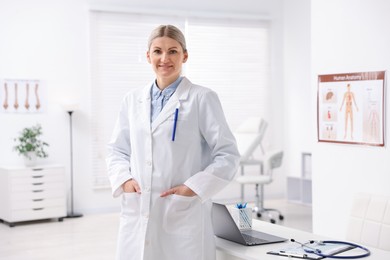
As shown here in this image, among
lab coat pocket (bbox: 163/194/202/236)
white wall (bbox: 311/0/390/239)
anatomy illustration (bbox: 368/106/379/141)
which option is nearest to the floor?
white wall (bbox: 311/0/390/239)

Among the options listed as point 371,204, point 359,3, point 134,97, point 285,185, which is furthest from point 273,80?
point 134,97

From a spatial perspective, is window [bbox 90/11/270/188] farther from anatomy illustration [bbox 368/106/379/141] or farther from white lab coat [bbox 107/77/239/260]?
white lab coat [bbox 107/77/239/260]

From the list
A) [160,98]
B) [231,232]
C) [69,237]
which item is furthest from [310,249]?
[69,237]

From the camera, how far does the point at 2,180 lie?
7.04 meters

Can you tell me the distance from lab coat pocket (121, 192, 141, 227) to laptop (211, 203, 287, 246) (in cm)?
39

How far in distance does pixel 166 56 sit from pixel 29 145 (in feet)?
15.8

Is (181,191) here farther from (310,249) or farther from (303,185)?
(303,185)

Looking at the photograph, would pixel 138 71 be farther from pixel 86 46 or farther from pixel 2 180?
pixel 2 180

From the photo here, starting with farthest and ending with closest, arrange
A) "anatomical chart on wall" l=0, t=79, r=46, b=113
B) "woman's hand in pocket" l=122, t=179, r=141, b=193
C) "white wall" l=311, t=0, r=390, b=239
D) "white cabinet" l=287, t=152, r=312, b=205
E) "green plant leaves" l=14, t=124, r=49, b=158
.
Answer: "white cabinet" l=287, t=152, r=312, b=205 < "anatomical chart on wall" l=0, t=79, r=46, b=113 < "green plant leaves" l=14, t=124, r=49, b=158 < "white wall" l=311, t=0, r=390, b=239 < "woman's hand in pocket" l=122, t=179, r=141, b=193

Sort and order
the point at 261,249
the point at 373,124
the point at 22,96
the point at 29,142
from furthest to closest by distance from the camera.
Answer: the point at 22,96 < the point at 29,142 < the point at 373,124 < the point at 261,249

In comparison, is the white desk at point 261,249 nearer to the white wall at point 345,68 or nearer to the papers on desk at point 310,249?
the papers on desk at point 310,249

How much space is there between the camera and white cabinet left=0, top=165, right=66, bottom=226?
22.7ft

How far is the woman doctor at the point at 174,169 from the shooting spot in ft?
8.23

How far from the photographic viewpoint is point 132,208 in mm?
2590
